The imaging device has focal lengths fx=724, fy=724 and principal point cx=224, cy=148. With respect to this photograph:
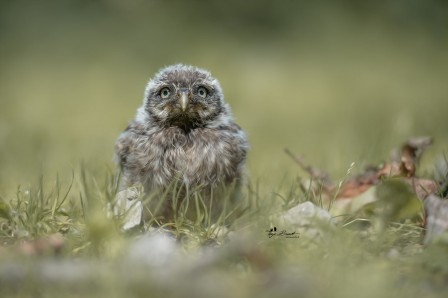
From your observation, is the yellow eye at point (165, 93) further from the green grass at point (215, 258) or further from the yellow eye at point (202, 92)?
the green grass at point (215, 258)

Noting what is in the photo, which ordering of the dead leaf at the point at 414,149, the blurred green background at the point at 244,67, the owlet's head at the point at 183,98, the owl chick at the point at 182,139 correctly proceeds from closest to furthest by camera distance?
the owl chick at the point at 182,139 < the dead leaf at the point at 414,149 < the owlet's head at the point at 183,98 < the blurred green background at the point at 244,67

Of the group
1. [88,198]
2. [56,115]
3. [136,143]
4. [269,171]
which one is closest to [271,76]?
[56,115]

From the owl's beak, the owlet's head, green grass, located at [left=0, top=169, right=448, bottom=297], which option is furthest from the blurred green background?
green grass, located at [left=0, top=169, right=448, bottom=297]

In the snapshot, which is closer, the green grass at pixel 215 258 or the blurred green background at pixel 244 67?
the green grass at pixel 215 258

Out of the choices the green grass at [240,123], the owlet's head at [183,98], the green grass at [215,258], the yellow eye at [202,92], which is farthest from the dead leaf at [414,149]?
the yellow eye at [202,92]

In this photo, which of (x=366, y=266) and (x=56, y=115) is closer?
(x=366, y=266)

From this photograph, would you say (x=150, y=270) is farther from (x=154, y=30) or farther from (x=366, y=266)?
(x=154, y=30)

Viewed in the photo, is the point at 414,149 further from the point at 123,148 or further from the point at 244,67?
the point at 244,67
